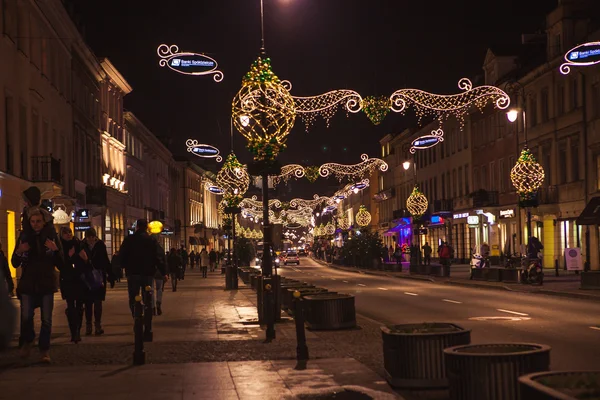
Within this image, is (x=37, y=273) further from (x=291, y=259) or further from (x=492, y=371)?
(x=291, y=259)

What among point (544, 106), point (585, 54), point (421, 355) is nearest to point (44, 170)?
point (585, 54)

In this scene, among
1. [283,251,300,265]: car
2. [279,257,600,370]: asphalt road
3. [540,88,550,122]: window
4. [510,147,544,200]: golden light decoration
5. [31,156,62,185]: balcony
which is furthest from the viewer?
[283,251,300,265]: car

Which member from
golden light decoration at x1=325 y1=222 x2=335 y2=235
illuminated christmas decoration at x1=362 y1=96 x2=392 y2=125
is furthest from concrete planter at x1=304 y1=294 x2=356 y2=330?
golden light decoration at x1=325 y1=222 x2=335 y2=235

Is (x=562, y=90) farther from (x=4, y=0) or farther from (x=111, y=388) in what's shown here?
(x=111, y=388)

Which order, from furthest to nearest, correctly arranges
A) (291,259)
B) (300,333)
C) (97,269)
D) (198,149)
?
(291,259) < (198,149) < (97,269) < (300,333)

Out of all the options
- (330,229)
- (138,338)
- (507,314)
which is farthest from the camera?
(330,229)

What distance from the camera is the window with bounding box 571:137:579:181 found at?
47172mm

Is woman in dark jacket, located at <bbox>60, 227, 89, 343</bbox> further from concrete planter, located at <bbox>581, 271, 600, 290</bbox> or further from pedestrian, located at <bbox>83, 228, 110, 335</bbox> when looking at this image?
concrete planter, located at <bbox>581, 271, 600, 290</bbox>

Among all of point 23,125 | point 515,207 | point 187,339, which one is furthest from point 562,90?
point 187,339

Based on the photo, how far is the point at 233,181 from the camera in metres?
38.6

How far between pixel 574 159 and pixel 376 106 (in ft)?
68.4

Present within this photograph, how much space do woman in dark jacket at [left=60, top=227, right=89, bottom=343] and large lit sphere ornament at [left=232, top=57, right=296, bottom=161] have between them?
4.84 meters

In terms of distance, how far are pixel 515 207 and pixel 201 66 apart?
3626 cm

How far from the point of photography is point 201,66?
24.7 meters
